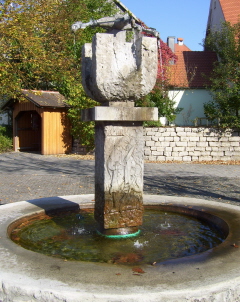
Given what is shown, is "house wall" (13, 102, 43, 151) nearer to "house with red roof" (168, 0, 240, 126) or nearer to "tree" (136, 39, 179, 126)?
"tree" (136, 39, 179, 126)

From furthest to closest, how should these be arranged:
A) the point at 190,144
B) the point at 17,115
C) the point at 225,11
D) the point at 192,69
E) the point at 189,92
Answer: the point at 192,69 → the point at 225,11 → the point at 189,92 → the point at 17,115 → the point at 190,144

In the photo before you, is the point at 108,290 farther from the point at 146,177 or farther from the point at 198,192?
the point at 146,177

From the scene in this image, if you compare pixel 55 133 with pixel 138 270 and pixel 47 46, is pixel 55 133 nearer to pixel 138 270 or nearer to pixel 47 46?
pixel 47 46

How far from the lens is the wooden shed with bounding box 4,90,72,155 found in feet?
62.0

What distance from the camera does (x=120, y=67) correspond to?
3918 mm

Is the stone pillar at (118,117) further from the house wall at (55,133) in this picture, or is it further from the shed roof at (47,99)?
the house wall at (55,133)

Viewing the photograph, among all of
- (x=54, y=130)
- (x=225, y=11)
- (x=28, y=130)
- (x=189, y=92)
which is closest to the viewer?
(x=54, y=130)

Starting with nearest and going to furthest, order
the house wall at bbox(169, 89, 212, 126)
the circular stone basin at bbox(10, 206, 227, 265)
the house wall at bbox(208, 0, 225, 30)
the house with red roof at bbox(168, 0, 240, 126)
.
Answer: the circular stone basin at bbox(10, 206, 227, 265) → the house with red roof at bbox(168, 0, 240, 126) → the house wall at bbox(169, 89, 212, 126) → the house wall at bbox(208, 0, 225, 30)

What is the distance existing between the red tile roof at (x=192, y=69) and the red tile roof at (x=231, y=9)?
9.82 feet

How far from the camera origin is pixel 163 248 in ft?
12.7

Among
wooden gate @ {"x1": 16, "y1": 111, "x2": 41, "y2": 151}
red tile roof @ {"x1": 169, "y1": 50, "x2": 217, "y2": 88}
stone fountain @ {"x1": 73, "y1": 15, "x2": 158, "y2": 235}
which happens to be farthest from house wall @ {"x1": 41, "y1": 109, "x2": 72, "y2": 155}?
stone fountain @ {"x1": 73, "y1": 15, "x2": 158, "y2": 235}

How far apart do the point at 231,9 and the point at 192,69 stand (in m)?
4.59

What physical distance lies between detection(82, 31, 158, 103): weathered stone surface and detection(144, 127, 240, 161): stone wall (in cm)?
1260

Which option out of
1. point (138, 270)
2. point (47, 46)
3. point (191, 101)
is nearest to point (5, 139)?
point (47, 46)
